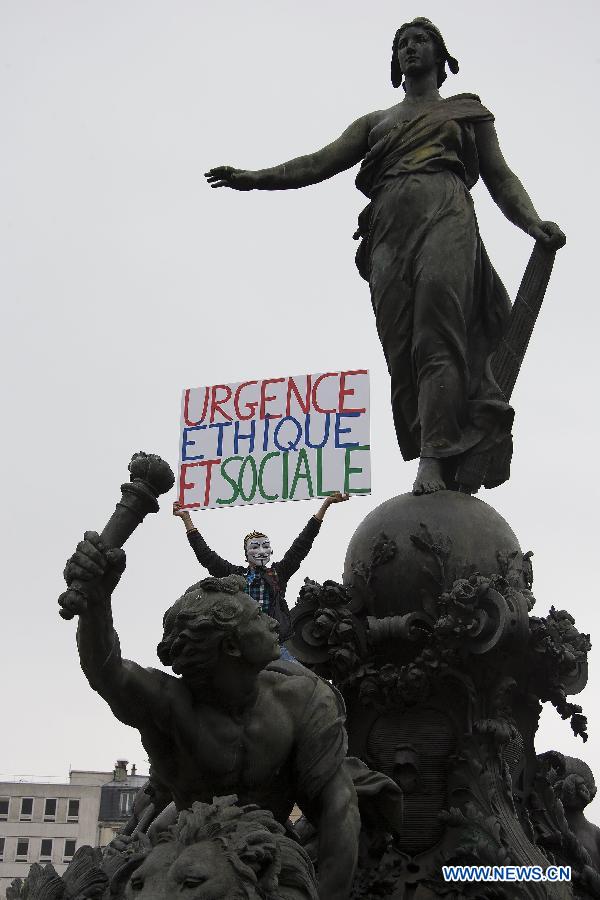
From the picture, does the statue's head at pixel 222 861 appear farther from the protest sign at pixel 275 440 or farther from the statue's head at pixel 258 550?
the protest sign at pixel 275 440

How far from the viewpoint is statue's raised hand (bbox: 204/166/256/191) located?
7395 mm

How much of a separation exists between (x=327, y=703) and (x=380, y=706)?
1614mm

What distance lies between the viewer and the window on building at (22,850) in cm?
5859

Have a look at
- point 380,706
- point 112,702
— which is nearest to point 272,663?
point 112,702

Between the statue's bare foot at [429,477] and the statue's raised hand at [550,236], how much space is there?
130cm

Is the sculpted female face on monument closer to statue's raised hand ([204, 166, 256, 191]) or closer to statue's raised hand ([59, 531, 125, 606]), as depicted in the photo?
statue's raised hand ([204, 166, 256, 191])

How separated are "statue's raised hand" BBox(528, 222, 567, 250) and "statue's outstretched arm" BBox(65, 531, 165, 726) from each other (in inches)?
146

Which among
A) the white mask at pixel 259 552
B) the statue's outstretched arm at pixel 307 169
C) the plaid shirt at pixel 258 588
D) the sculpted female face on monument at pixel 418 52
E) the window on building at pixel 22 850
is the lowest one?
the window on building at pixel 22 850

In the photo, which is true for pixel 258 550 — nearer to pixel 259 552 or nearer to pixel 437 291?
pixel 259 552

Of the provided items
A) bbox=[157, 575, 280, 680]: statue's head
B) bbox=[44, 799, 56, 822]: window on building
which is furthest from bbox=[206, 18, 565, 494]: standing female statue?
bbox=[44, 799, 56, 822]: window on building

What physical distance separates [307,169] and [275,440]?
21.8ft

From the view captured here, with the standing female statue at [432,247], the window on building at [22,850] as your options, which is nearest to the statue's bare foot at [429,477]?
the standing female statue at [432,247]

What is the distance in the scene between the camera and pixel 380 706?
5.83 meters

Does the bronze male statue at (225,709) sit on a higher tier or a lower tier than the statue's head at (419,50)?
lower
